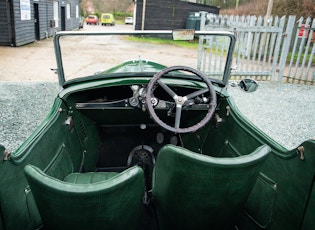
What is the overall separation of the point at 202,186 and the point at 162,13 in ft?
71.7

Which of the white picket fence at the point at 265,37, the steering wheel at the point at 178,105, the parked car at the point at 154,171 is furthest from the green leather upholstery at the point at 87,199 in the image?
the white picket fence at the point at 265,37

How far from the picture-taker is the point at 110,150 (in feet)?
11.9

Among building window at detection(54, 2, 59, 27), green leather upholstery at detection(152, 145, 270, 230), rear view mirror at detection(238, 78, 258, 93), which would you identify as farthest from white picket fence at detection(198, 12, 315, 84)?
building window at detection(54, 2, 59, 27)

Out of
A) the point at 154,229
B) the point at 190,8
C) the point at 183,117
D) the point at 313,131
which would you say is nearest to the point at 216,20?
the point at 313,131

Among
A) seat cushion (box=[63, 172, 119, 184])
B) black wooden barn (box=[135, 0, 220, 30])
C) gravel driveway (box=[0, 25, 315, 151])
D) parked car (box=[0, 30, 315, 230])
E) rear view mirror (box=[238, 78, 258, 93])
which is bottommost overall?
gravel driveway (box=[0, 25, 315, 151])

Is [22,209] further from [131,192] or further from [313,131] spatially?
[313,131]

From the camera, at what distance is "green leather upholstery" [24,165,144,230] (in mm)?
1373

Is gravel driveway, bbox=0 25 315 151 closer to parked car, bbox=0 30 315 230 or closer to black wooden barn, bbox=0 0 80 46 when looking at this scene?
black wooden barn, bbox=0 0 80 46

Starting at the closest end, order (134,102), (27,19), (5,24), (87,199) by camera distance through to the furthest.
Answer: (87,199), (134,102), (5,24), (27,19)

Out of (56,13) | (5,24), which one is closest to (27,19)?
(5,24)

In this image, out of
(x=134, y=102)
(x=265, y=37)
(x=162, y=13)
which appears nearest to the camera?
(x=134, y=102)

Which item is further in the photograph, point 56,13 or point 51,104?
point 56,13

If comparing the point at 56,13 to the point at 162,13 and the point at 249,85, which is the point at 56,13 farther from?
the point at 249,85

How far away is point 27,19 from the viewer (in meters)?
15.4
